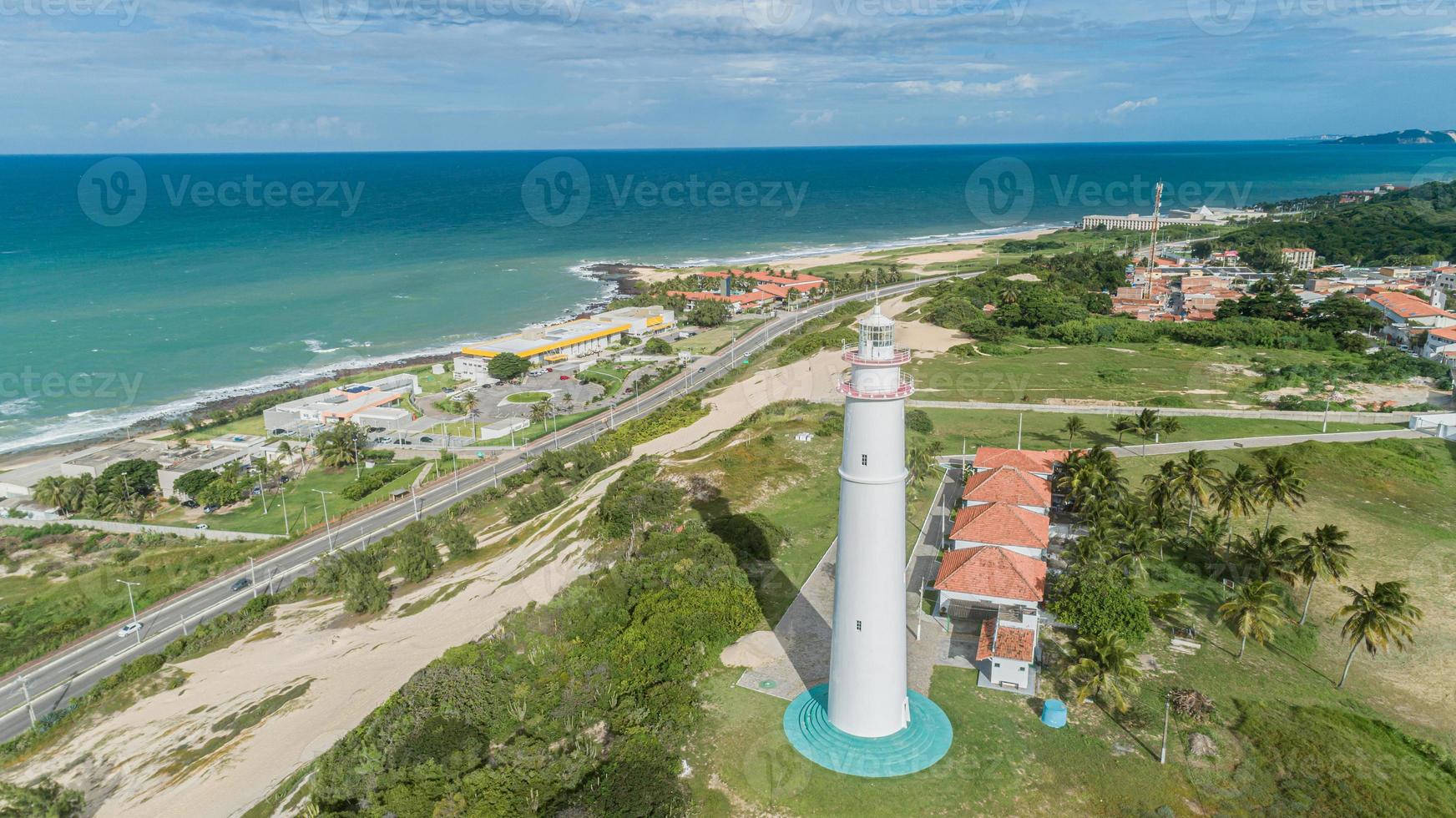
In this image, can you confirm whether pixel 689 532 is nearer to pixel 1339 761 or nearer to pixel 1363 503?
pixel 1339 761

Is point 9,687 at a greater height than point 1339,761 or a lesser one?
lesser

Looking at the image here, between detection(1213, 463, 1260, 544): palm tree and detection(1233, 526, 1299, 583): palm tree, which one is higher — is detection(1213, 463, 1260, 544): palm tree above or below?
above

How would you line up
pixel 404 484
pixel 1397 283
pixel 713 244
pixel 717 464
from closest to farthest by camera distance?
pixel 717 464 < pixel 404 484 < pixel 1397 283 < pixel 713 244

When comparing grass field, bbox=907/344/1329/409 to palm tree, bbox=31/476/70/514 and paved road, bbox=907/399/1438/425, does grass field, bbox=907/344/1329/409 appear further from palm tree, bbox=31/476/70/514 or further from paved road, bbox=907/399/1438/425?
palm tree, bbox=31/476/70/514

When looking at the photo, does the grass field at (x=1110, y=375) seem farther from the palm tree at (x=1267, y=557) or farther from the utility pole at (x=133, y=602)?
the utility pole at (x=133, y=602)

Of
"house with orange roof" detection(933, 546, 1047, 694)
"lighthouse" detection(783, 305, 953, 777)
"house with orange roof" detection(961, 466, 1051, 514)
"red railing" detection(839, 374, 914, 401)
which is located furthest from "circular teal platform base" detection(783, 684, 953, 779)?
"house with orange roof" detection(961, 466, 1051, 514)

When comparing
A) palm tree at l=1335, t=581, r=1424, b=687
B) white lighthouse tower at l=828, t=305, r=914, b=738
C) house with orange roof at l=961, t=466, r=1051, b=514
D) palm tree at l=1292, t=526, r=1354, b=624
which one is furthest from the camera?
house with orange roof at l=961, t=466, r=1051, b=514

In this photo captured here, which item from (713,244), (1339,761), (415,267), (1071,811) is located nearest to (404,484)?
(1071,811)
